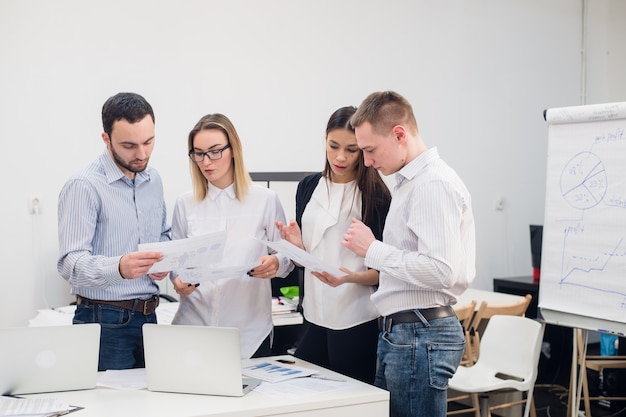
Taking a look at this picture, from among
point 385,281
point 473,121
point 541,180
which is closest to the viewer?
point 385,281

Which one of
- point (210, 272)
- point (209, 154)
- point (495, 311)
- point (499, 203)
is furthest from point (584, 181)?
point (499, 203)

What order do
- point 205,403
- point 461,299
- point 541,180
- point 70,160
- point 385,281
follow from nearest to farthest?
point 205,403
point 385,281
point 70,160
point 461,299
point 541,180

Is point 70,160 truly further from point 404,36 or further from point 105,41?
point 404,36

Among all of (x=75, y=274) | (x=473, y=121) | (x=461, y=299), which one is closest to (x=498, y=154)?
(x=473, y=121)

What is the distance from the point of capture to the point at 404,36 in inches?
231

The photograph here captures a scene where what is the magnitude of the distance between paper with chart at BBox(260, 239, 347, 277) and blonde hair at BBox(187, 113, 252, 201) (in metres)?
0.42

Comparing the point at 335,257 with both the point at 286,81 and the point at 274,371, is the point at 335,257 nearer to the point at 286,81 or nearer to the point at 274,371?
the point at 274,371

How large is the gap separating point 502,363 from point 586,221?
1.06 m

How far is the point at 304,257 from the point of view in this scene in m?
2.27

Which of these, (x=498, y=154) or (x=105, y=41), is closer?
(x=105, y=41)

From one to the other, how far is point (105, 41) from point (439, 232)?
325 centimetres

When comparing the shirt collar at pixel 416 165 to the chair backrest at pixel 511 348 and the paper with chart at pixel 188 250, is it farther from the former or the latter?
the chair backrest at pixel 511 348

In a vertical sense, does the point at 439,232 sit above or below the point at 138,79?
below

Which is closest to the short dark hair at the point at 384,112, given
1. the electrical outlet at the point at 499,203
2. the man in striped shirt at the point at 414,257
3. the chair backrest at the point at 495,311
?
the man in striped shirt at the point at 414,257
